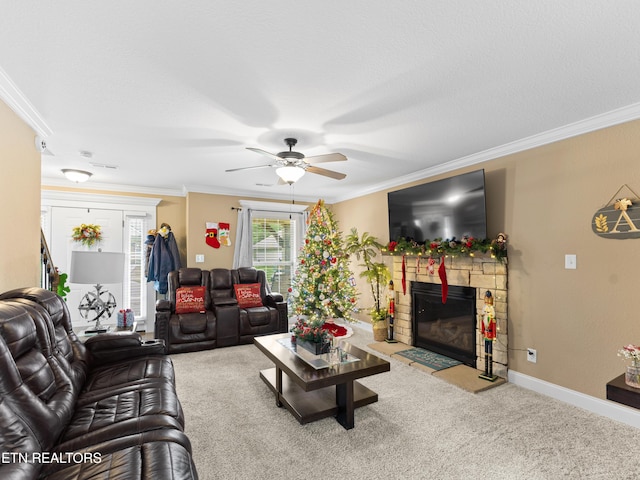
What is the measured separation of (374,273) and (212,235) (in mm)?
2910

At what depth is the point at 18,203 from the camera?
2459mm

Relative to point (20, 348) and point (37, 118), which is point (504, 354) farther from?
point (37, 118)

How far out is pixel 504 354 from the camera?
11.1 ft

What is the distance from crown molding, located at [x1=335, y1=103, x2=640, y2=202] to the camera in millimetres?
2559

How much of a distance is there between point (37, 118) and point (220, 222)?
10.5 ft

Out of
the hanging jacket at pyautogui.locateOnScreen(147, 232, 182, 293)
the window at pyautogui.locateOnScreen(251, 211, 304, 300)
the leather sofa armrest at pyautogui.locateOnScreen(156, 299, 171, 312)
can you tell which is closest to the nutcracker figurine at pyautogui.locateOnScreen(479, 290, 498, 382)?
the window at pyautogui.locateOnScreen(251, 211, 304, 300)

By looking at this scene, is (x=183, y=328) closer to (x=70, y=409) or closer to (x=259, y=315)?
(x=259, y=315)

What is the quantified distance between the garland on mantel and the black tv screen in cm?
6

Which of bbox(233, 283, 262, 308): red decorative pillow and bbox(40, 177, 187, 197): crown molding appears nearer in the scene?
bbox(40, 177, 187, 197): crown molding

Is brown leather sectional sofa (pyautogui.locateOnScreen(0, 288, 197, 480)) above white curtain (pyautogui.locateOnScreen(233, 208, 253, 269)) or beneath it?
beneath

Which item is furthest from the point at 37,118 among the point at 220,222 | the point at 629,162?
the point at 629,162

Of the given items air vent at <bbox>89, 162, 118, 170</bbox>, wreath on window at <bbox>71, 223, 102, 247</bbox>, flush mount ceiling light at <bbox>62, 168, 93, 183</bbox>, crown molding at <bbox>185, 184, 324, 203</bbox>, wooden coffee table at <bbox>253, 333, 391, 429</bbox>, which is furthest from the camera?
crown molding at <bbox>185, 184, 324, 203</bbox>

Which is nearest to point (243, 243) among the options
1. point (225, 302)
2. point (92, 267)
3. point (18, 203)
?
point (225, 302)

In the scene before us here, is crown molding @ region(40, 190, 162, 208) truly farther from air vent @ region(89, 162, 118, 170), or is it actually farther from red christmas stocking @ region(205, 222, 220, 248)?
air vent @ region(89, 162, 118, 170)
